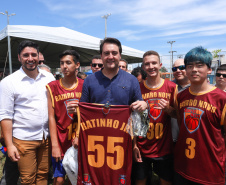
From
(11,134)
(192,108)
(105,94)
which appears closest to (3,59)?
(11,134)

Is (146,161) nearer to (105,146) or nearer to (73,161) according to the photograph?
(105,146)

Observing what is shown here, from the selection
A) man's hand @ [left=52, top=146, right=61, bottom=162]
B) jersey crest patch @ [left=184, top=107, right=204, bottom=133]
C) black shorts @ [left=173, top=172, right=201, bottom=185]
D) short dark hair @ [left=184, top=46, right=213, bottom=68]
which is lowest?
black shorts @ [left=173, top=172, right=201, bottom=185]

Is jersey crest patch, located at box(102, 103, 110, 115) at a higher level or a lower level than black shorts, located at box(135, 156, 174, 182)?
higher

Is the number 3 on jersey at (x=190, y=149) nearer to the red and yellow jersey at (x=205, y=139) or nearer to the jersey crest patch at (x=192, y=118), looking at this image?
the red and yellow jersey at (x=205, y=139)

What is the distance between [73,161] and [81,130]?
1.47ft

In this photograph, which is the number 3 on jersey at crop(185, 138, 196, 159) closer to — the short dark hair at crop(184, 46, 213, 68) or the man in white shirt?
the short dark hair at crop(184, 46, 213, 68)

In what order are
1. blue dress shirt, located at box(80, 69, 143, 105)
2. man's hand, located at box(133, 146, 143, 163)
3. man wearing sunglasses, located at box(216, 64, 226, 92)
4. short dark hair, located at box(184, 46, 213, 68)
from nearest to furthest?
short dark hair, located at box(184, 46, 213, 68)
blue dress shirt, located at box(80, 69, 143, 105)
man's hand, located at box(133, 146, 143, 163)
man wearing sunglasses, located at box(216, 64, 226, 92)

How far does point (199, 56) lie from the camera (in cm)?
194

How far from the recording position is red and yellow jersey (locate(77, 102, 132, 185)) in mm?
2057

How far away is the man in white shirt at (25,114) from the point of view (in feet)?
7.34

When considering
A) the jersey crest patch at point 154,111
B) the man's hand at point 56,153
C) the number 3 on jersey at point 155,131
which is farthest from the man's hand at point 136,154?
the man's hand at point 56,153

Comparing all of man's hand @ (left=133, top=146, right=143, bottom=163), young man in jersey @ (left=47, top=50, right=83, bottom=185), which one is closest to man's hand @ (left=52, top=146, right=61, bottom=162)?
young man in jersey @ (left=47, top=50, right=83, bottom=185)

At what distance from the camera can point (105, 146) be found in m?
2.10

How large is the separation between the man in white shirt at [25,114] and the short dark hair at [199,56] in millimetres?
1954
